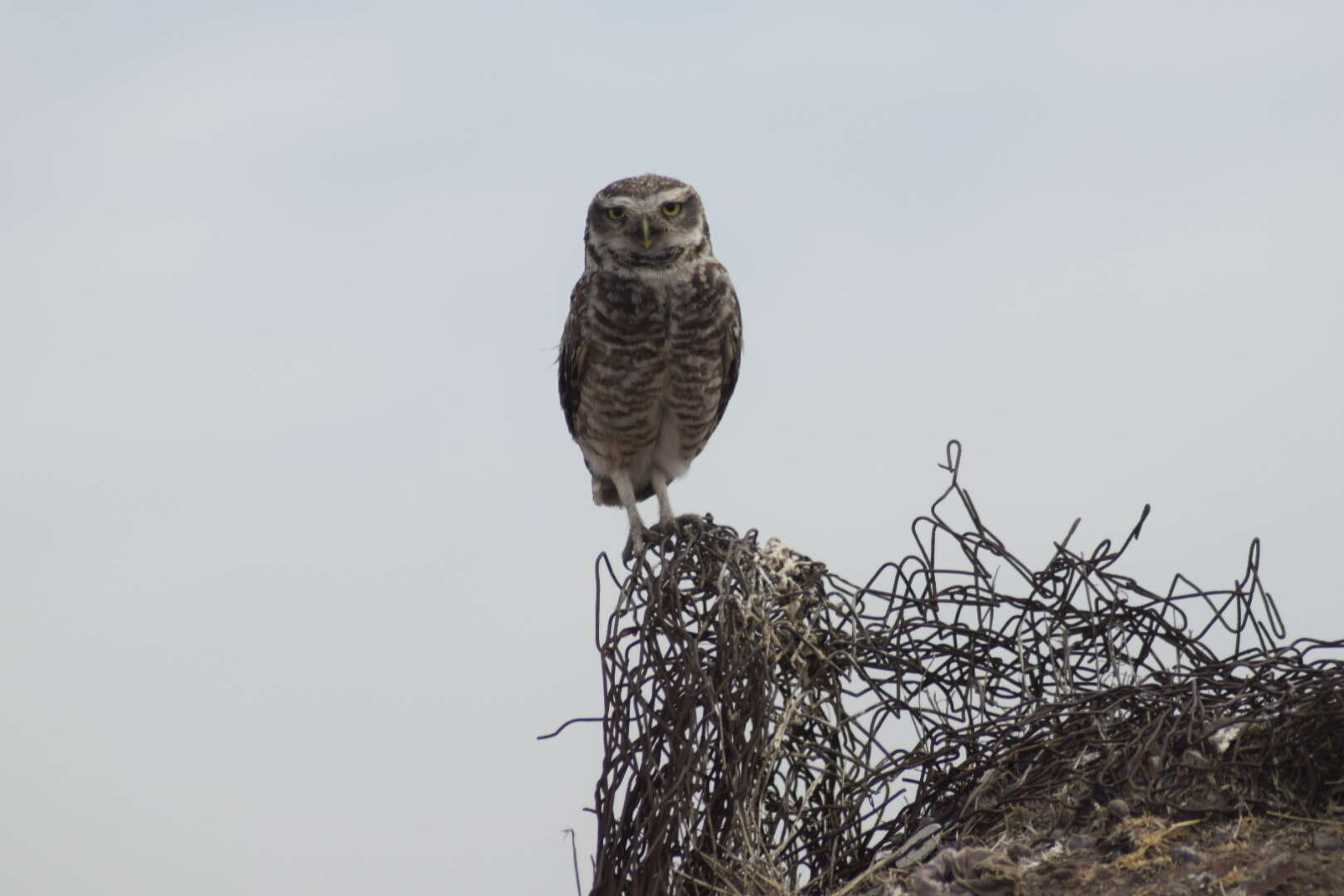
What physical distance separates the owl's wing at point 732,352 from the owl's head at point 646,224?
313 mm

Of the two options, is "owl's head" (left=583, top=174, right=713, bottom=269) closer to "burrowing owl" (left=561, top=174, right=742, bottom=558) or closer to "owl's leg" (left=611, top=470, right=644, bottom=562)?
"burrowing owl" (left=561, top=174, right=742, bottom=558)

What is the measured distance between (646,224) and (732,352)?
2.38ft

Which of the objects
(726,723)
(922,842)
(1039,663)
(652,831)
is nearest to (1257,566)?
(1039,663)

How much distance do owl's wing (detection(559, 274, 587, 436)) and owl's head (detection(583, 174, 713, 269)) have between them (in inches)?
7.4

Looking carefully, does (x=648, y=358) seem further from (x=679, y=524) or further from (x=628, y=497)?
(x=679, y=524)

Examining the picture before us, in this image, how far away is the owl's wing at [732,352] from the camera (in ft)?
20.7

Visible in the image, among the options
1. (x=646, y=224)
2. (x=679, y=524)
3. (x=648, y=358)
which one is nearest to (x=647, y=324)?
(x=648, y=358)

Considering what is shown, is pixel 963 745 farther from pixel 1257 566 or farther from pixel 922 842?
pixel 1257 566

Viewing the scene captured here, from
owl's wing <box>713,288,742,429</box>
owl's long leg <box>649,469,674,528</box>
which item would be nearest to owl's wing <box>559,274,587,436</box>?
owl's long leg <box>649,469,674,528</box>

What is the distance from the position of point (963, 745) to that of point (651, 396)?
2532mm

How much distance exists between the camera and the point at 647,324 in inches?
241

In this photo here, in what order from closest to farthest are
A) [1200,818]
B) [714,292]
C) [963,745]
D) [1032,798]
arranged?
1. [1200,818]
2. [1032,798]
3. [963,745]
4. [714,292]

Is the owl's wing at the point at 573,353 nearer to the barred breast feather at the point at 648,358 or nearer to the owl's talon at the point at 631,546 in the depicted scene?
the barred breast feather at the point at 648,358

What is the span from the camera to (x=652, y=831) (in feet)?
12.8
